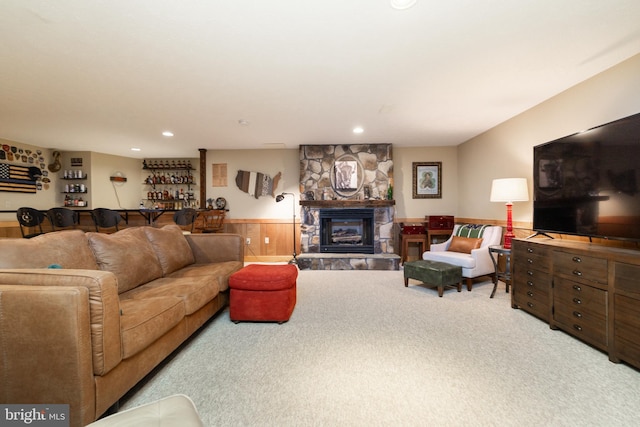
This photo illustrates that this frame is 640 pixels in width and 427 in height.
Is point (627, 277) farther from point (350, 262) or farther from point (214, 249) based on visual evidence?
point (214, 249)

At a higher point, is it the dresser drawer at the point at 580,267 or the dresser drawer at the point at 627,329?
the dresser drawer at the point at 580,267

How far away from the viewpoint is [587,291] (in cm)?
203

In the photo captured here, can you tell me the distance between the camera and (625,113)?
2285mm

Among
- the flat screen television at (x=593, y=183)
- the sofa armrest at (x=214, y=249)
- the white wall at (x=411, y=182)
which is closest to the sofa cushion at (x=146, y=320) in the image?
the sofa armrest at (x=214, y=249)

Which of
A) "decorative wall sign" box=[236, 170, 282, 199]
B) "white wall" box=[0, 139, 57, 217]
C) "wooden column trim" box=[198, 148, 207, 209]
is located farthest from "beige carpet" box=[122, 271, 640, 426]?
"white wall" box=[0, 139, 57, 217]

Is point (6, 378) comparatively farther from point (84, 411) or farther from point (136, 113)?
point (136, 113)

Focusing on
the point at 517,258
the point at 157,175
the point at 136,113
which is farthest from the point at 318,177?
the point at 157,175

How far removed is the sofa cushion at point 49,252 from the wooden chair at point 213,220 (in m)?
3.10

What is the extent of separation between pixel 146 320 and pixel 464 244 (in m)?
3.92

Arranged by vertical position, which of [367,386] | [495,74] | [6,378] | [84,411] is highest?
[495,74]

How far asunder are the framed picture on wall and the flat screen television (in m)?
2.55

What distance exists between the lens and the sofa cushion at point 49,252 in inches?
59.2

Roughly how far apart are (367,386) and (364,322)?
0.92 metres

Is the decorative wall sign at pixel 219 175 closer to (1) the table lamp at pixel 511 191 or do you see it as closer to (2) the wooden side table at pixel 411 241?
(2) the wooden side table at pixel 411 241
